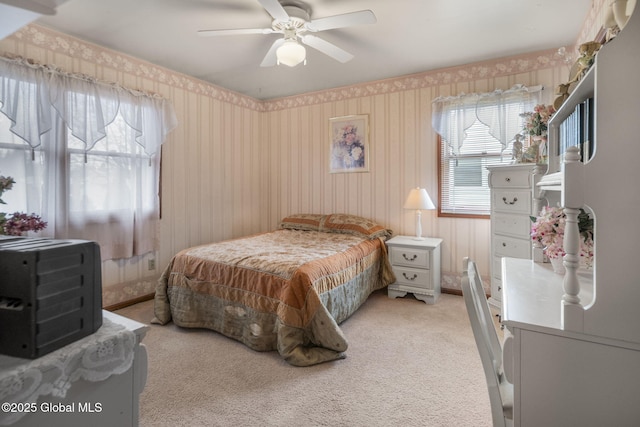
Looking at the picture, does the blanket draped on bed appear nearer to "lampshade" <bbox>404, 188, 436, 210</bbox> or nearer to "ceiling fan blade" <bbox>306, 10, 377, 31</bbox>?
"lampshade" <bbox>404, 188, 436, 210</bbox>

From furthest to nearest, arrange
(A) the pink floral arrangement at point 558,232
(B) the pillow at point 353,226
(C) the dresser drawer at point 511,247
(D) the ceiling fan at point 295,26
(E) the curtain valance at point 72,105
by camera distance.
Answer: (B) the pillow at point 353,226 → (C) the dresser drawer at point 511,247 → (E) the curtain valance at point 72,105 → (D) the ceiling fan at point 295,26 → (A) the pink floral arrangement at point 558,232

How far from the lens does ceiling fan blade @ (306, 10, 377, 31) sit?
6.73 ft

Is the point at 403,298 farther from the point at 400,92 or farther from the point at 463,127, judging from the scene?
the point at 400,92

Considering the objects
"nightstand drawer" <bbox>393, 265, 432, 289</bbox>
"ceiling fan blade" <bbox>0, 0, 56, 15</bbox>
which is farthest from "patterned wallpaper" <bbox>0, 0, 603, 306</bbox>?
"ceiling fan blade" <bbox>0, 0, 56, 15</bbox>

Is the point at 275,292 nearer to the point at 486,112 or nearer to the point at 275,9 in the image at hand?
the point at 275,9

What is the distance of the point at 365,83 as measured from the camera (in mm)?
4109

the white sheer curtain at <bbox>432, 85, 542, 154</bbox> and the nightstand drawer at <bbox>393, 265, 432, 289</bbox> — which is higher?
the white sheer curtain at <bbox>432, 85, 542, 154</bbox>

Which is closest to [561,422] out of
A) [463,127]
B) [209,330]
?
[209,330]

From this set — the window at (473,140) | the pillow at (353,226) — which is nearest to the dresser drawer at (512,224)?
the window at (473,140)

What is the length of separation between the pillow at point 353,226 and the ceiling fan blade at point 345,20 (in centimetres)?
217

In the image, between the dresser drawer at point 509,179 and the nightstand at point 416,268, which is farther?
the nightstand at point 416,268

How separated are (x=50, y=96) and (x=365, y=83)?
324 cm

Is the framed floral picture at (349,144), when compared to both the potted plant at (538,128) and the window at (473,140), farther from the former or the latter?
the potted plant at (538,128)

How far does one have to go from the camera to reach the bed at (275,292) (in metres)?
2.28
